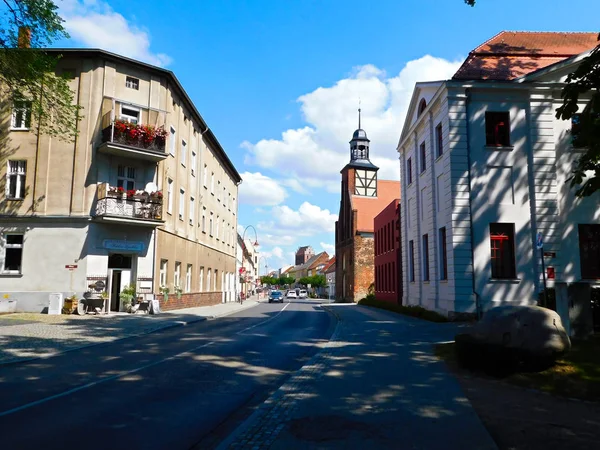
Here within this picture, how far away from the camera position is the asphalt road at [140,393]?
5.30 m

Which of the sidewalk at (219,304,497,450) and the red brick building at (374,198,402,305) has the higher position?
the red brick building at (374,198,402,305)

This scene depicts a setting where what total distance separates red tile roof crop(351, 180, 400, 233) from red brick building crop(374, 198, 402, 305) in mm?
11841

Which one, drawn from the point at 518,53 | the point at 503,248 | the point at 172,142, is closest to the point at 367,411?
the point at 503,248

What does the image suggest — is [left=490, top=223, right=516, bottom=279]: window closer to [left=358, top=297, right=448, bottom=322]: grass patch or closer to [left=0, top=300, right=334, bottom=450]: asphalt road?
[left=358, top=297, right=448, bottom=322]: grass patch

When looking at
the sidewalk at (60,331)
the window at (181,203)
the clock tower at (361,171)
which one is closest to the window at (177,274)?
the window at (181,203)

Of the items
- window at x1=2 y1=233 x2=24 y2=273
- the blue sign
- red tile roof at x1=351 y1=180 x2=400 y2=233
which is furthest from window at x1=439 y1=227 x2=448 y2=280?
red tile roof at x1=351 y1=180 x2=400 y2=233

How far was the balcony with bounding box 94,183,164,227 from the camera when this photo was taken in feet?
77.2

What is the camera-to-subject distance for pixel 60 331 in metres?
16.1

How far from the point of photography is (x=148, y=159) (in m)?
25.9

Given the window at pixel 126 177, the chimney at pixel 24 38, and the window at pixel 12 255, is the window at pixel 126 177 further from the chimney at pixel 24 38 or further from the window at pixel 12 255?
the chimney at pixel 24 38

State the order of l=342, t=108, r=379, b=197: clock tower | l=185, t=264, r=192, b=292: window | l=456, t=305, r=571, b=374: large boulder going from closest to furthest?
l=456, t=305, r=571, b=374: large boulder
l=185, t=264, r=192, b=292: window
l=342, t=108, r=379, b=197: clock tower

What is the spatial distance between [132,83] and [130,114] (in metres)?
1.71

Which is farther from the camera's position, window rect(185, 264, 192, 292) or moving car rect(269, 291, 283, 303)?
moving car rect(269, 291, 283, 303)

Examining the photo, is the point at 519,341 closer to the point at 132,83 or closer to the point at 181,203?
the point at 132,83
